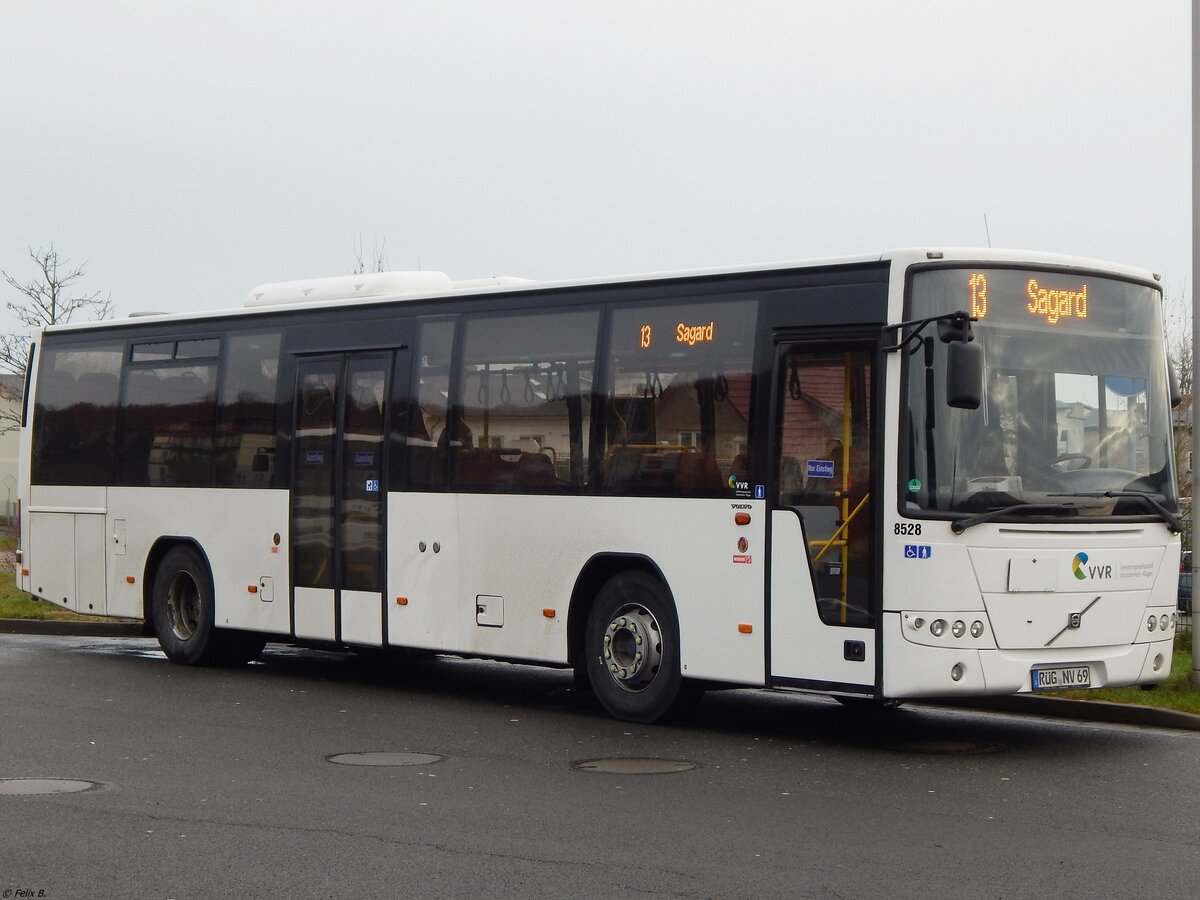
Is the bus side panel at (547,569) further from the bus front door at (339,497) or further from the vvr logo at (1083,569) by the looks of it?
the vvr logo at (1083,569)

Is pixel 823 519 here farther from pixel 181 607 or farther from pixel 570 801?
pixel 181 607

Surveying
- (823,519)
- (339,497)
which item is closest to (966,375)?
(823,519)

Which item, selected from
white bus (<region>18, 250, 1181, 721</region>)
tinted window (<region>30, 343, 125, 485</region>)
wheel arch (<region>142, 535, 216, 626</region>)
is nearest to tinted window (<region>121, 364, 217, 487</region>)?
white bus (<region>18, 250, 1181, 721</region>)

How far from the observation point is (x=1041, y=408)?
11.3 metres

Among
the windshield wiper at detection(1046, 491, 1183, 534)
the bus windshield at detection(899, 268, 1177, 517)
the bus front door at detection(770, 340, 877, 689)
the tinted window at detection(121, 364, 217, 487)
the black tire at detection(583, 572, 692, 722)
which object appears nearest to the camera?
the bus windshield at detection(899, 268, 1177, 517)

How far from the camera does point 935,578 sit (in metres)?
11.0

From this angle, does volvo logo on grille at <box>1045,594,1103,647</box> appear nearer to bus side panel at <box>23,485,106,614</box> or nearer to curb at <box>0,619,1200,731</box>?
curb at <box>0,619,1200,731</box>

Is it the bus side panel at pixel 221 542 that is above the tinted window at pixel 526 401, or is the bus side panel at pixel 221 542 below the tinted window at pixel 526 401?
below

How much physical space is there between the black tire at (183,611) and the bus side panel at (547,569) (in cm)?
311

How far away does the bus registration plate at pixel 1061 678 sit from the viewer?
36.4ft

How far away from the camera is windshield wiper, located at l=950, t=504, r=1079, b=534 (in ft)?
35.9

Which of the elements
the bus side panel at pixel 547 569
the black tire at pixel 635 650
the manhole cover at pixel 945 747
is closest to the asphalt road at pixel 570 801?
the manhole cover at pixel 945 747

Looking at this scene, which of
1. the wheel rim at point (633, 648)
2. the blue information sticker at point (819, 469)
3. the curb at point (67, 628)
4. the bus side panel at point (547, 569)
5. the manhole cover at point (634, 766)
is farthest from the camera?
the curb at point (67, 628)

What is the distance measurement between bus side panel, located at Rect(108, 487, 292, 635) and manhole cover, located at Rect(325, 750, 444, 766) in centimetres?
489
